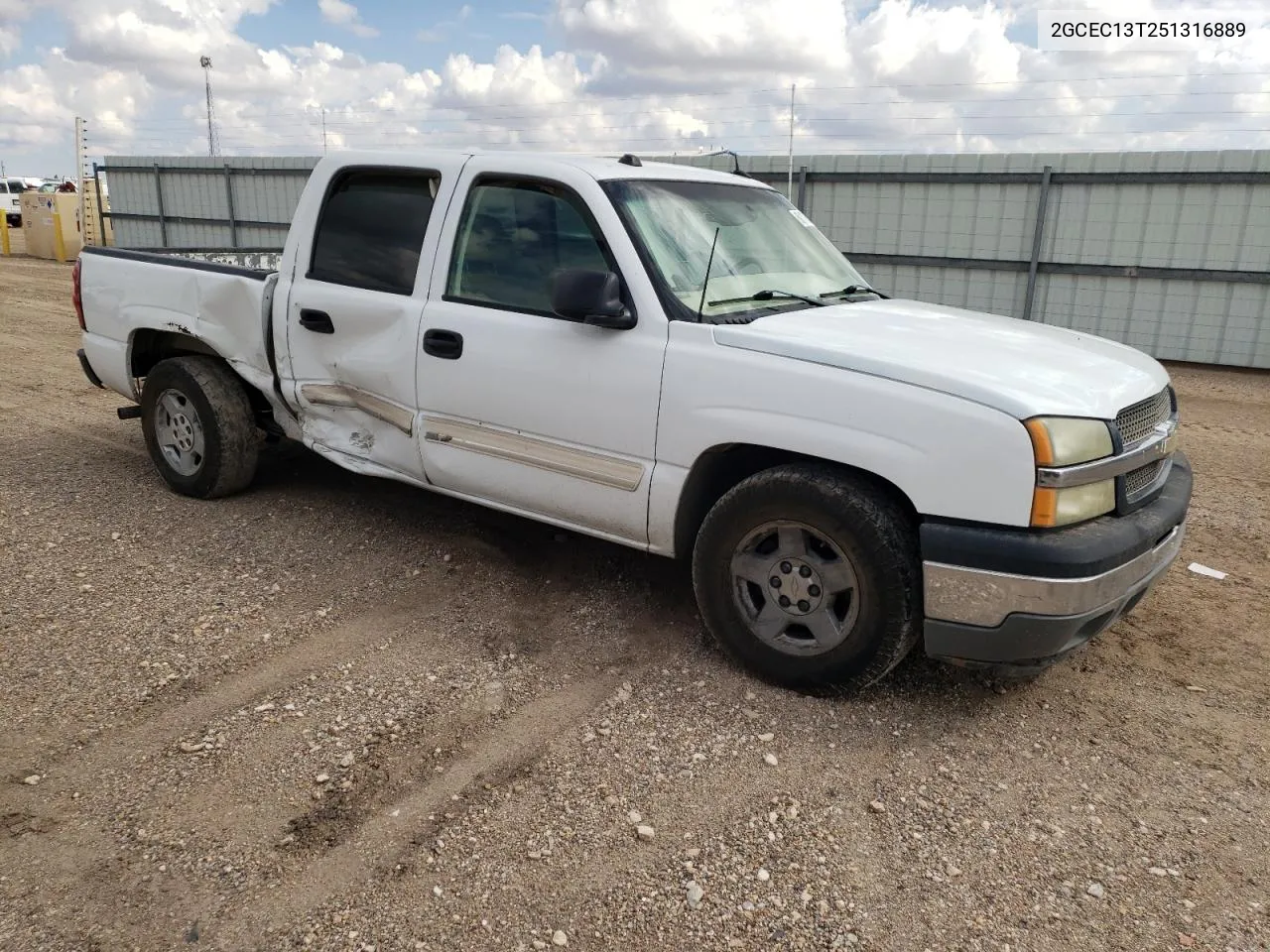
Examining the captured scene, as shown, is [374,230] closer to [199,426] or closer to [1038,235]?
[199,426]

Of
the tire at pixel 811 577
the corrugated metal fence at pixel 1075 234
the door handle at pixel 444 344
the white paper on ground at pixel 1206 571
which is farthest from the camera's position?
the corrugated metal fence at pixel 1075 234

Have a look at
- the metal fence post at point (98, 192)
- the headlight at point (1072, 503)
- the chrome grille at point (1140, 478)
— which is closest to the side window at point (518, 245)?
the headlight at point (1072, 503)

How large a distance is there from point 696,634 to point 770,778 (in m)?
1.09

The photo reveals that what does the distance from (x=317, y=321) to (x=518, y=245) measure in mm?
1217

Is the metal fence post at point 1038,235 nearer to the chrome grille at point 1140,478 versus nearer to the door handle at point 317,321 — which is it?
the chrome grille at point 1140,478

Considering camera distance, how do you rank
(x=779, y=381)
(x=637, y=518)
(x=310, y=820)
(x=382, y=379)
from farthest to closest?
(x=382, y=379), (x=637, y=518), (x=779, y=381), (x=310, y=820)

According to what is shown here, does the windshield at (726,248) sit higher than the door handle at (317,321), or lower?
higher

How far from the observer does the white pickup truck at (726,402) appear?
10.5 ft

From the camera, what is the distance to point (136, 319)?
5.73 metres

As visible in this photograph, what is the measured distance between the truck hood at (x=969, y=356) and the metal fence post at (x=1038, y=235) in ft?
31.0

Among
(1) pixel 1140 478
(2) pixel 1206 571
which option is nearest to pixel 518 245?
(1) pixel 1140 478

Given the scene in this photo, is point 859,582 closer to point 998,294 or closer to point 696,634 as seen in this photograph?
point 696,634

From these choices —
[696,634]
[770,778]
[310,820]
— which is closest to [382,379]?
[696,634]

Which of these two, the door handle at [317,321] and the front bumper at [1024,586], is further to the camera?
the door handle at [317,321]
